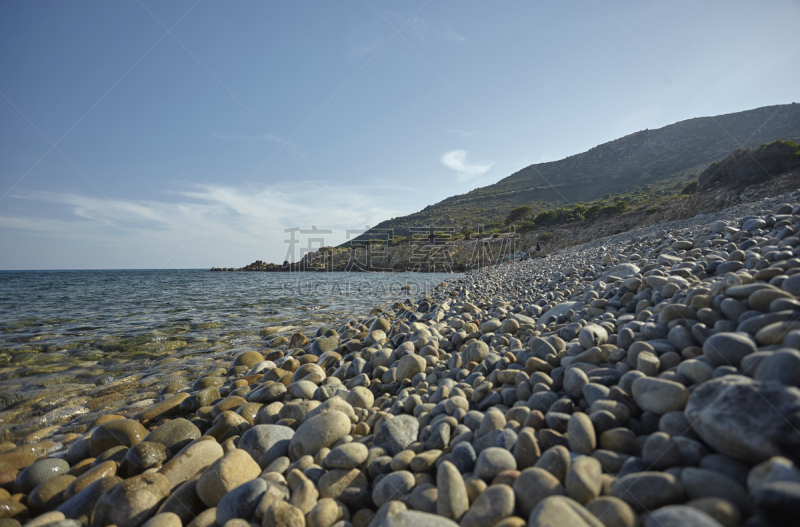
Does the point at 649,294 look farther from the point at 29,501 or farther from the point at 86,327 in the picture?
the point at 86,327

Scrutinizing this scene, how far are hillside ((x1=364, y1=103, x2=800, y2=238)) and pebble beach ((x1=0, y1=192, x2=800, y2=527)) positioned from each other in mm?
42754

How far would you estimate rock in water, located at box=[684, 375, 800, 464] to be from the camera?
112 centimetres

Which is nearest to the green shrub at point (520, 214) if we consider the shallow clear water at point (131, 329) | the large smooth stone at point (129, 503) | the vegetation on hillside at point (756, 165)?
the vegetation on hillside at point (756, 165)

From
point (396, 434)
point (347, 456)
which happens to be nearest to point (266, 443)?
point (347, 456)

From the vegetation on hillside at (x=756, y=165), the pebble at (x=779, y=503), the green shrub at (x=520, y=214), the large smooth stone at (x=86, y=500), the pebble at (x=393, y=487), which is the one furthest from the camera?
the green shrub at (x=520, y=214)

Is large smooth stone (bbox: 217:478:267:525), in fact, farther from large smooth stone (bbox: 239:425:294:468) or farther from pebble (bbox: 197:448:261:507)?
large smooth stone (bbox: 239:425:294:468)

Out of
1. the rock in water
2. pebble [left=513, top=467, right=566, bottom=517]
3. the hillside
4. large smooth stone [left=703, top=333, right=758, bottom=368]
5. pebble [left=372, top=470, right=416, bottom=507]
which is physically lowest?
pebble [left=372, top=470, right=416, bottom=507]

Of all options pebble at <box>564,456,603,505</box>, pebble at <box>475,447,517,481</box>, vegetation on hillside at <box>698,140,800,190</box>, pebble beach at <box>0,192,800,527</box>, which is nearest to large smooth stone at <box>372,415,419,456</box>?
pebble beach at <box>0,192,800,527</box>

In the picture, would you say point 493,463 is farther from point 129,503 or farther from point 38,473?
point 38,473

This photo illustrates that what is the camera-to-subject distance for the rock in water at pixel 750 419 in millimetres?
1118

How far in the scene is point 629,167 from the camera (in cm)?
5547

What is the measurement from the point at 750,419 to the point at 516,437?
2.98 ft

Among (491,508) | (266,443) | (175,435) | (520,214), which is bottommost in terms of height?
(175,435)

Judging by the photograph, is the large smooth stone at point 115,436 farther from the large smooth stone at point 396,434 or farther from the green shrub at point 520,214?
the green shrub at point 520,214
